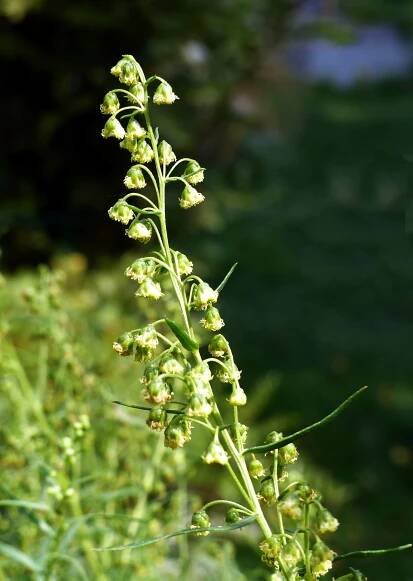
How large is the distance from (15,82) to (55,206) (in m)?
0.66

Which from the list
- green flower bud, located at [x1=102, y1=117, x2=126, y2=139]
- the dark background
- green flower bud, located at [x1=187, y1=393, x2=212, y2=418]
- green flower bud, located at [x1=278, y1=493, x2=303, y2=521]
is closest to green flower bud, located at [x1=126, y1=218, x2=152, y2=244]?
green flower bud, located at [x1=102, y1=117, x2=126, y2=139]

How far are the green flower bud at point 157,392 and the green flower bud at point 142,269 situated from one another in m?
0.12

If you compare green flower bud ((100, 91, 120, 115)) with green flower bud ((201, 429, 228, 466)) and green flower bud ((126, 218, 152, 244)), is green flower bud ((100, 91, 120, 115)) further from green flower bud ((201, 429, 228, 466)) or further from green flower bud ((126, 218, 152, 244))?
green flower bud ((201, 429, 228, 466))

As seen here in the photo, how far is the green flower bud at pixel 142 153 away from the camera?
0.91m

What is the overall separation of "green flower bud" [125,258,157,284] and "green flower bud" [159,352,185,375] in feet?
0.31

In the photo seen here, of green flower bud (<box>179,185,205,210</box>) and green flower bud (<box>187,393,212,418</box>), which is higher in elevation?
green flower bud (<box>179,185,205,210</box>)

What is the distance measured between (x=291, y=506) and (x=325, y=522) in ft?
0.12

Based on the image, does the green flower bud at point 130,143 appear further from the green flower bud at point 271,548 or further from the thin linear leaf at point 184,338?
the green flower bud at point 271,548

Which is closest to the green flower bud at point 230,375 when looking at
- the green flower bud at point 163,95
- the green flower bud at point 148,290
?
the green flower bud at point 148,290

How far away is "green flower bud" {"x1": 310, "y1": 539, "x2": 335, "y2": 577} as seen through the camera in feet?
2.73

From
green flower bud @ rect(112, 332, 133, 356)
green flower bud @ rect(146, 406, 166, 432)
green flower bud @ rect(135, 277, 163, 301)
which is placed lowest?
green flower bud @ rect(146, 406, 166, 432)

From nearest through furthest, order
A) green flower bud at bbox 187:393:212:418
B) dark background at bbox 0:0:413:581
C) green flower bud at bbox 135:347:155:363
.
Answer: green flower bud at bbox 187:393:212:418 → green flower bud at bbox 135:347:155:363 → dark background at bbox 0:0:413:581

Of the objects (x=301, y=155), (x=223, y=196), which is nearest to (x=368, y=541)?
(x=223, y=196)

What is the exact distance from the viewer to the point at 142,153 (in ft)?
3.00
